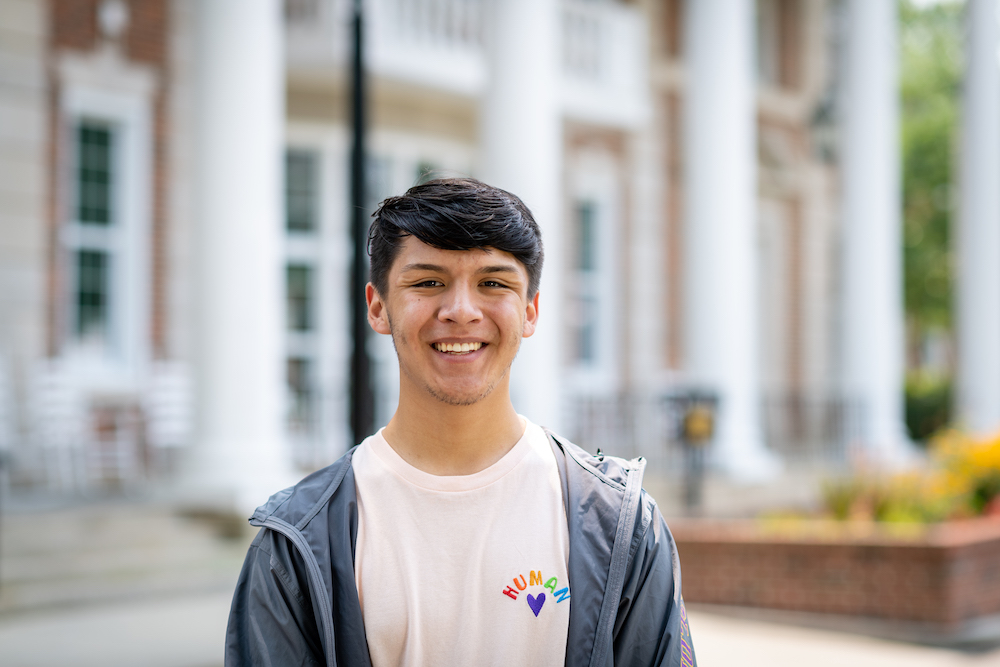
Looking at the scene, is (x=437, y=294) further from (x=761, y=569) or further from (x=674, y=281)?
(x=674, y=281)

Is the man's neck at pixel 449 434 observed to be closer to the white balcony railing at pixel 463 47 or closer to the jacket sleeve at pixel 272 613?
the jacket sleeve at pixel 272 613

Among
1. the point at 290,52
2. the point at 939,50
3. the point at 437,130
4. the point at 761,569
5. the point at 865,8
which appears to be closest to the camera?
the point at 761,569

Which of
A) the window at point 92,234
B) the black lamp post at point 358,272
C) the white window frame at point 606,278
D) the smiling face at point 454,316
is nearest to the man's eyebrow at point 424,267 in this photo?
the smiling face at point 454,316

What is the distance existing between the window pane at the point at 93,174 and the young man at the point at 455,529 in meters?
9.04

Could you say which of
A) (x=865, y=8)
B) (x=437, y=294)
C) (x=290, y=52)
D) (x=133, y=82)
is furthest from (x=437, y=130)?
(x=437, y=294)

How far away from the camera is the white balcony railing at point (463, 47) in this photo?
35.1 ft

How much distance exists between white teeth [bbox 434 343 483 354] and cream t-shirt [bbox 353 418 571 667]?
0.23 m

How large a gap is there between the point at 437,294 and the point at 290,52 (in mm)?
9477

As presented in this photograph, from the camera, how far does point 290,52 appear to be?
35.1ft

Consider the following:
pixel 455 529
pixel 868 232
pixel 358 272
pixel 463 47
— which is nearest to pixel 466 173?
pixel 358 272

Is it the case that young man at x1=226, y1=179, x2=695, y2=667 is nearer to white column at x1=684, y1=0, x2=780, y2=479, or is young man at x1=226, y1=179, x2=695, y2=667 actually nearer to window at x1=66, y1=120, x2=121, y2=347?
window at x1=66, y1=120, x2=121, y2=347

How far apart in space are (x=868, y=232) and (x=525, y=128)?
6.27 m

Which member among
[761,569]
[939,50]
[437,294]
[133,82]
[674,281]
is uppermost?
[939,50]

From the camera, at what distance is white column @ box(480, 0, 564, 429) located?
9.84 m
